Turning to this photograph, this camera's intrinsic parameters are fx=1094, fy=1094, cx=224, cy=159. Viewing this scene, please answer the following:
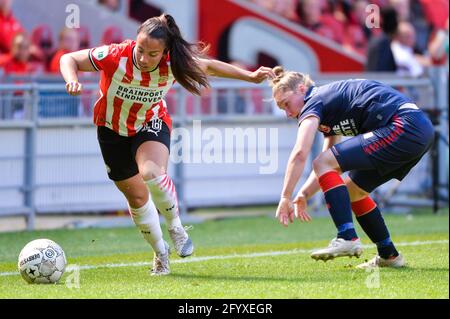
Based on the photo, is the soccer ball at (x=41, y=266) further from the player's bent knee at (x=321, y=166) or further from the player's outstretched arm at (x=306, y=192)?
the player's bent knee at (x=321, y=166)

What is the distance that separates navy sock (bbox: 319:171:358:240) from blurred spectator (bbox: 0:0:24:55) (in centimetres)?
767

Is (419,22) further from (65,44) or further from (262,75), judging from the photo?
(262,75)

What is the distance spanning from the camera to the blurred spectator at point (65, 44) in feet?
47.4

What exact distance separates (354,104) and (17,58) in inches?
287

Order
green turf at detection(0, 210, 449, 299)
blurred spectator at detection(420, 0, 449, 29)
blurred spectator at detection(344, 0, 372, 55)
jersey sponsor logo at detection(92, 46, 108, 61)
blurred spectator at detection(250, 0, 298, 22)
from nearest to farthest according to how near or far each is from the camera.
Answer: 1. green turf at detection(0, 210, 449, 299)
2. jersey sponsor logo at detection(92, 46, 108, 61)
3. blurred spectator at detection(250, 0, 298, 22)
4. blurred spectator at detection(344, 0, 372, 55)
5. blurred spectator at detection(420, 0, 449, 29)

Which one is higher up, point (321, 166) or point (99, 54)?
point (99, 54)

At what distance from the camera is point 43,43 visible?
15.7 m

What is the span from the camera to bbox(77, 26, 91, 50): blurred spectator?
52.3ft

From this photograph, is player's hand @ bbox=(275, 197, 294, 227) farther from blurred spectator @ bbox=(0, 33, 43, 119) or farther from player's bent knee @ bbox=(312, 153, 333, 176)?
blurred spectator @ bbox=(0, 33, 43, 119)

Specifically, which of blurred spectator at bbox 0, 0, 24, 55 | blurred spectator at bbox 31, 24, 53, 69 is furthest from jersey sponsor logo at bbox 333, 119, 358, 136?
blurred spectator at bbox 31, 24, 53, 69

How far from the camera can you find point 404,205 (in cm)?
1499

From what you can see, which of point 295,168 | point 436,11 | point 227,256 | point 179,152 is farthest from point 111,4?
point 295,168

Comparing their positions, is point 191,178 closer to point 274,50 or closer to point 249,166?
point 249,166
